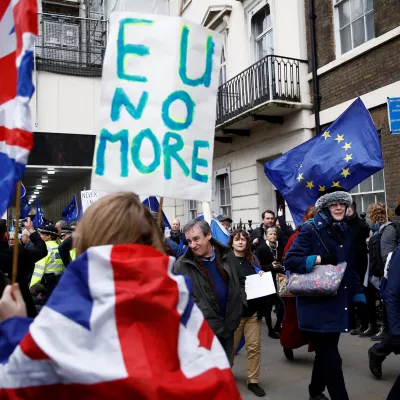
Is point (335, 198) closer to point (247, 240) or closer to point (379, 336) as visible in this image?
point (247, 240)

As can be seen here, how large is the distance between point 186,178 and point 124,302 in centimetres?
171

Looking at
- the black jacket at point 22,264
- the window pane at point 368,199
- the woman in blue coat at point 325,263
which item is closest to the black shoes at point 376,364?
the woman in blue coat at point 325,263

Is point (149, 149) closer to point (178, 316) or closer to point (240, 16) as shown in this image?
point (178, 316)

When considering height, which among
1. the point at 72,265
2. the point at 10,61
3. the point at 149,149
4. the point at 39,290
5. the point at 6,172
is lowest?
the point at 39,290

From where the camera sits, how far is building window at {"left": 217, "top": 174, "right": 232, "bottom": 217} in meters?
14.7

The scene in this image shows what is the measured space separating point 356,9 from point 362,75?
57.1 inches

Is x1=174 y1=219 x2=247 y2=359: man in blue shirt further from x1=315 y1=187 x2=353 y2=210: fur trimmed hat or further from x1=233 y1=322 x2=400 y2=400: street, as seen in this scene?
x1=233 y1=322 x2=400 y2=400: street

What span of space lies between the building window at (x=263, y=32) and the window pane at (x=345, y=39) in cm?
252

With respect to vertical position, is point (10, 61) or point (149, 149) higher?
point (10, 61)

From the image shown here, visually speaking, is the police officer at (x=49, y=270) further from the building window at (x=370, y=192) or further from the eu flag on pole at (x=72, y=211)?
the eu flag on pole at (x=72, y=211)

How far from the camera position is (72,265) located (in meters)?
1.48

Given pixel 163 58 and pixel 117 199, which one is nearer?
pixel 117 199

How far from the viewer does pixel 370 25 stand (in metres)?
9.59

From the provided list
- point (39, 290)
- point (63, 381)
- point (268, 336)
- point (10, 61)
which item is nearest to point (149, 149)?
point (10, 61)
